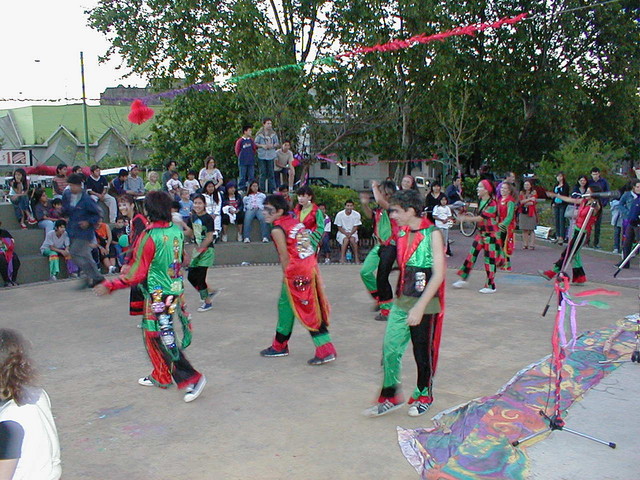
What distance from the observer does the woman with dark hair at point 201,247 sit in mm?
7504

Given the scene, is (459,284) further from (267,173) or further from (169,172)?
(169,172)

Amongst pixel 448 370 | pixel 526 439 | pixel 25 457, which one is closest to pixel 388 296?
pixel 448 370

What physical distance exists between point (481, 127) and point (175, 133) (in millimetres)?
12339

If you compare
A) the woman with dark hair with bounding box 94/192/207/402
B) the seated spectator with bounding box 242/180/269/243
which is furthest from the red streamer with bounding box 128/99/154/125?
the woman with dark hair with bounding box 94/192/207/402

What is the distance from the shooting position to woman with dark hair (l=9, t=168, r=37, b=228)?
38.0ft

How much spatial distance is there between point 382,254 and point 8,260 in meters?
6.53

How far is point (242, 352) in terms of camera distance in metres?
6.41

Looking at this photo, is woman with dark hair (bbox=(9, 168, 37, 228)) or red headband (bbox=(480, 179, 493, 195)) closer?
red headband (bbox=(480, 179, 493, 195))

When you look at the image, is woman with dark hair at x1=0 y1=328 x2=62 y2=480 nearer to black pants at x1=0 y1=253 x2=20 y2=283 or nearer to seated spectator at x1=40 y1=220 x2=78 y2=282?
black pants at x1=0 y1=253 x2=20 y2=283

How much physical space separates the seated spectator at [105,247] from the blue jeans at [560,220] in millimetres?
9399

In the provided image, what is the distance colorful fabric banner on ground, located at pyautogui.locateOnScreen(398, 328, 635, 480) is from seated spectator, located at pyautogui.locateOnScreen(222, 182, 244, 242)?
8.16m

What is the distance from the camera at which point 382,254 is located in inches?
289

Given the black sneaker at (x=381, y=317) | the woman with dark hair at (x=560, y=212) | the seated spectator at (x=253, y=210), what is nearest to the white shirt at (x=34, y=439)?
the black sneaker at (x=381, y=317)

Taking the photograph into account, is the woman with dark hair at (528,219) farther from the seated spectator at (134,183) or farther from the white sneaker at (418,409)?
the white sneaker at (418,409)
